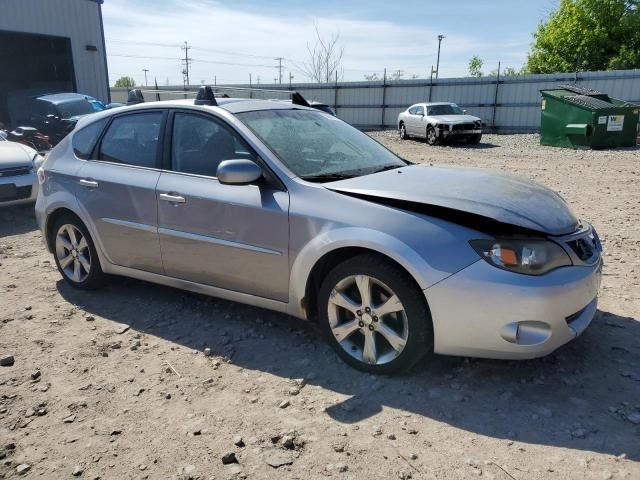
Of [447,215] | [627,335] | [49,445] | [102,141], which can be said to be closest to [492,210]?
[447,215]

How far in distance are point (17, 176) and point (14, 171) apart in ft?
0.24

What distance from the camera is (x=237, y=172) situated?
317cm

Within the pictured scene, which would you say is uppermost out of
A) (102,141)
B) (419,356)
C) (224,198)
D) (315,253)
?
(102,141)

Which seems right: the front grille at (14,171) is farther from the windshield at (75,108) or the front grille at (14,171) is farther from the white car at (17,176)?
the windshield at (75,108)

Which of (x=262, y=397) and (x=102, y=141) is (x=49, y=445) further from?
(x=102, y=141)

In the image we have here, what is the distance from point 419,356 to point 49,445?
1.93 metres

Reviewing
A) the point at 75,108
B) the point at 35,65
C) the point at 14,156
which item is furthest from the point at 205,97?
the point at 35,65

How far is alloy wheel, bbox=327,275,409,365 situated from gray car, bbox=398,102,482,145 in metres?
16.4

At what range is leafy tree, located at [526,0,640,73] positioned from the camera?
31.0 m

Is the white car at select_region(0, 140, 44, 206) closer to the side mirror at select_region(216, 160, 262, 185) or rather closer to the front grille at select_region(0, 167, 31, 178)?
the front grille at select_region(0, 167, 31, 178)

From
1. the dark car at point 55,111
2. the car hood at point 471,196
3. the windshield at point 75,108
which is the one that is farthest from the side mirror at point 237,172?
the windshield at point 75,108

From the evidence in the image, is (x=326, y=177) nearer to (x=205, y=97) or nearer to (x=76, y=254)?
(x=205, y=97)

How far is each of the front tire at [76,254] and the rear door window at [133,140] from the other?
0.67 metres

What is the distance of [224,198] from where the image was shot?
3447 mm
